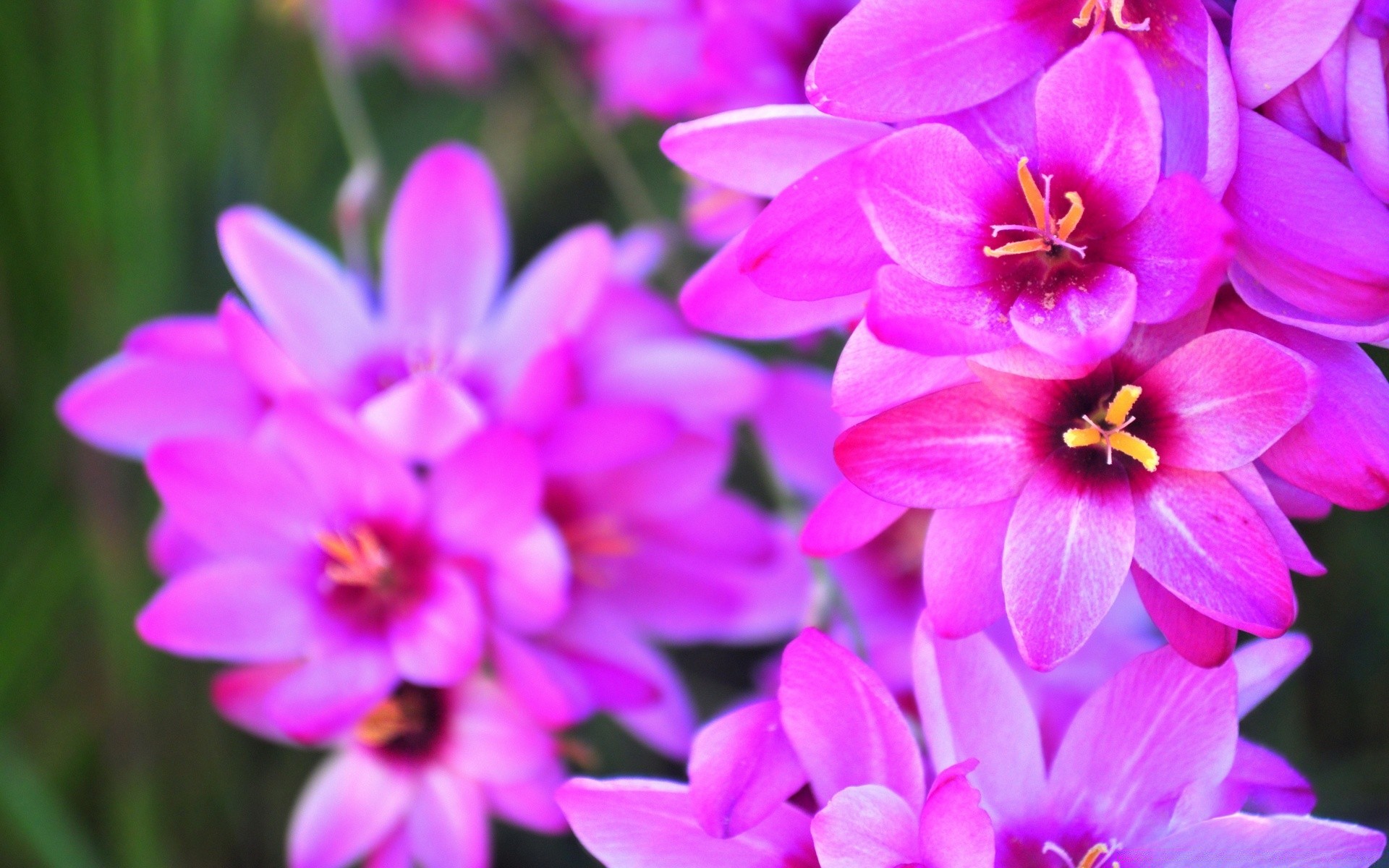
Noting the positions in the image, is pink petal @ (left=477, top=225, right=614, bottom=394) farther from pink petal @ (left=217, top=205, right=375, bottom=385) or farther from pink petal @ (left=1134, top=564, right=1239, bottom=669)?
pink petal @ (left=1134, top=564, right=1239, bottom=669)

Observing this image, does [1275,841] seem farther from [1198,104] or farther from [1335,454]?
[1198,104]

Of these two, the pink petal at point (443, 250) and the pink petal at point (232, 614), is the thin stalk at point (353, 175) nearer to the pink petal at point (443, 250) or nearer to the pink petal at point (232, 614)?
the pink petal at point (443, 250)

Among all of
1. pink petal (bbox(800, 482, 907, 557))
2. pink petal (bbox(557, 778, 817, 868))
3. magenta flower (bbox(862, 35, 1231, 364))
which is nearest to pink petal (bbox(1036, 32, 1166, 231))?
magenta flower (bbox(862, 35, 1231, 364))

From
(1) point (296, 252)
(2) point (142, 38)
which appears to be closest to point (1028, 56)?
(1) point (296, 252)

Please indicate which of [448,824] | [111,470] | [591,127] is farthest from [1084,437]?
[111,470]

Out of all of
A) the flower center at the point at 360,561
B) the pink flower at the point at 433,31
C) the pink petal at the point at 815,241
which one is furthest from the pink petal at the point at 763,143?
the pink flower at the point at 433,31
